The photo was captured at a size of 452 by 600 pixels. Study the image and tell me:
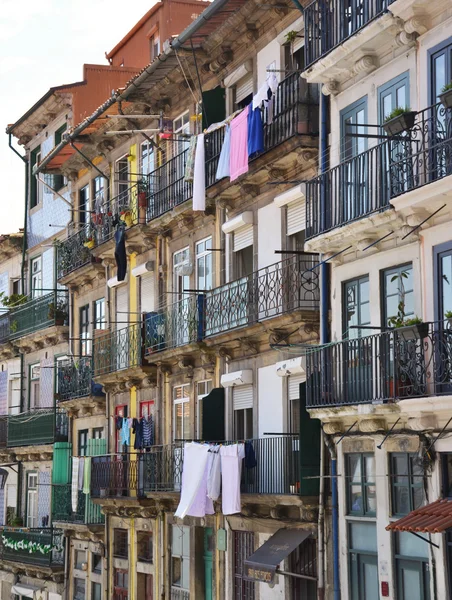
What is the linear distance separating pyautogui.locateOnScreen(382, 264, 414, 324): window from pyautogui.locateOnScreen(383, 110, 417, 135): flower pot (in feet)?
7.80

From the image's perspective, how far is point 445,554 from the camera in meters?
19.5

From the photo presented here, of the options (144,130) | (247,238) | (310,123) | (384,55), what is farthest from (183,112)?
(384,55)

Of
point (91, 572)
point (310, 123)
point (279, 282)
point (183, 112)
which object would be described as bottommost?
point (91, 572)

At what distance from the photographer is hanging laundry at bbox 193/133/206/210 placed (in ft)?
90.3

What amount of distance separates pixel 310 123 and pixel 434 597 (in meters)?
8.79

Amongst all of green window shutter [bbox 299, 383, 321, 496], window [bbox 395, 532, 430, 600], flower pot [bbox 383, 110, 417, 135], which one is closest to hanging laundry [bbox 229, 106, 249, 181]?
green window shutter [bbox 299, 383, 321, 496]

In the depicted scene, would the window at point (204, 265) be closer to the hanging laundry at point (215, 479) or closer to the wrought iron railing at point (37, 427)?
the hanging laundry at point (215, 479)

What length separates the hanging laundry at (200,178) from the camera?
27516mm

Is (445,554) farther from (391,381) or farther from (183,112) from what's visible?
(183,112)

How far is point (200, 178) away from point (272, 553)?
785cm

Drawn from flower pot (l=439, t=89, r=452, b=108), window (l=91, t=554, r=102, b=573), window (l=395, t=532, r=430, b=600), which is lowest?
window (l=91, t=554, r=102, b=573)

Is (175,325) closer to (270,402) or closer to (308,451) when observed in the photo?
(270,402)

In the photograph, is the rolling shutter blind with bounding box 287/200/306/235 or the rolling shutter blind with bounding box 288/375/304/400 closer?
the rolling shutter blind with bounding box 288/375/304/400

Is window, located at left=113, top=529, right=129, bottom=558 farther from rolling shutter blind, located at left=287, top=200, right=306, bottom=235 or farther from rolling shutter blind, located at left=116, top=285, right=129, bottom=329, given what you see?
rolling shutter blind, located at left=287, top=200, right=306, bottom=235
